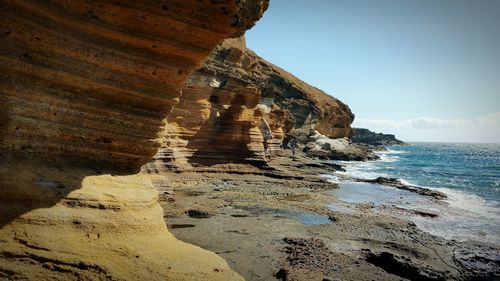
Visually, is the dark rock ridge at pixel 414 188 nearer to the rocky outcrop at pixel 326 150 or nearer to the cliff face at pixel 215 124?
the cliff face at pixel 215 124

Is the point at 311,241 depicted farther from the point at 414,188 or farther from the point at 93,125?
the point at 414,188

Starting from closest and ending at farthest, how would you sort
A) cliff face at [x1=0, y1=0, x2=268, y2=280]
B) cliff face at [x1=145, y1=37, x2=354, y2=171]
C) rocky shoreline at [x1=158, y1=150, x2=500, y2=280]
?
cliff face at [x1=0, y1=0, x2=268, y2=280] < rocky shoreline at [x1=158, y1=150, x2=500, y2=280] < cliff face at [x1=145, y1=37, x2=354, y2=171]

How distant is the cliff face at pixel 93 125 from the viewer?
18.3 feet

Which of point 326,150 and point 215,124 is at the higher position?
point 215,124

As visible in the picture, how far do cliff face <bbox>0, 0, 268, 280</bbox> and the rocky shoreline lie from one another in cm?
325

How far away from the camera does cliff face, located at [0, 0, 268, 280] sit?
5.57 meters

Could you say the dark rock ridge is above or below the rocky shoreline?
above

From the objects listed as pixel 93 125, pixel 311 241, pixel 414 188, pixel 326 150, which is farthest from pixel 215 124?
pixel 326 150

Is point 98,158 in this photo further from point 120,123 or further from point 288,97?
point 288,97

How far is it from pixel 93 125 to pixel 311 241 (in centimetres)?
748

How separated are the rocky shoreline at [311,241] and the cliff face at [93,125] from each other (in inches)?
128

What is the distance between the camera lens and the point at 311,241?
11.3 meters

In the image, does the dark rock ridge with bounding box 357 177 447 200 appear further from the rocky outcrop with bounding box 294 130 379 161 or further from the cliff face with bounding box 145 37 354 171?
the rocky outcrop with bounding box 294 130 379 161

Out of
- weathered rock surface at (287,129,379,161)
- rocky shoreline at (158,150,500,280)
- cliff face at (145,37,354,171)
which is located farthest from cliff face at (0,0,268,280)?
weathered rock surface at (287,129,379,161)
